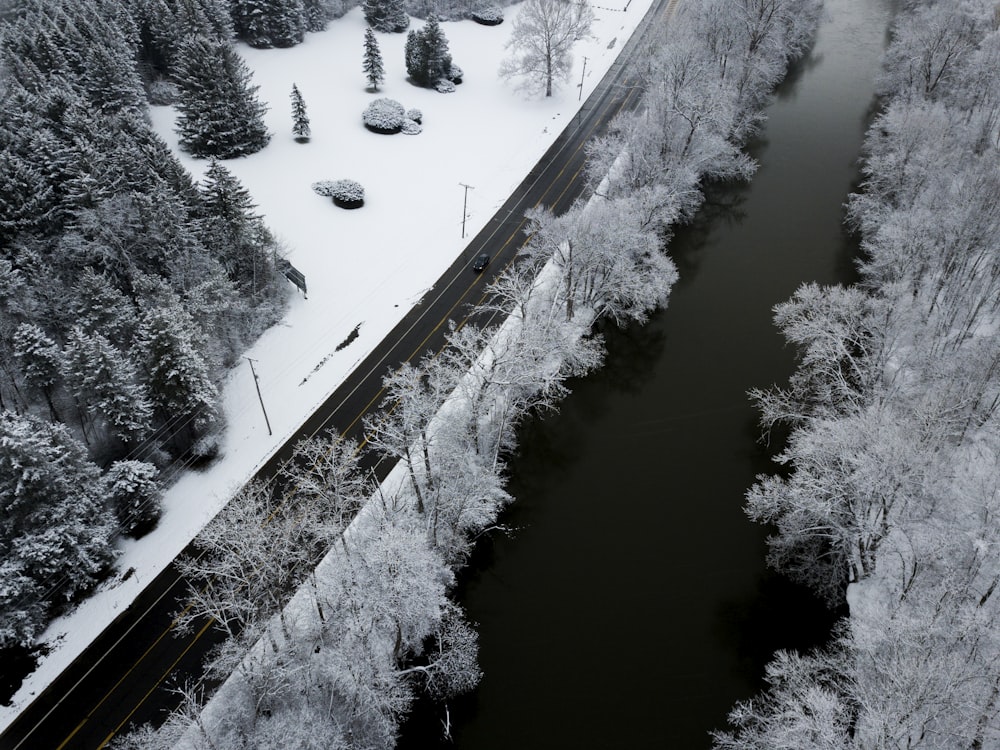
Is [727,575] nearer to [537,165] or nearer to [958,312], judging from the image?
[958,312]

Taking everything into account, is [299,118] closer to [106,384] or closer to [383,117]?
[383,117]

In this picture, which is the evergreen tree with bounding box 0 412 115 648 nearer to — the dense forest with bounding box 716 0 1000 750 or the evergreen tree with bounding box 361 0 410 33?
the dense forest with bounding box 716 0 1000 750

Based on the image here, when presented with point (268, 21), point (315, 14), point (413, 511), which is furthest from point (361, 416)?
point (315, 14)

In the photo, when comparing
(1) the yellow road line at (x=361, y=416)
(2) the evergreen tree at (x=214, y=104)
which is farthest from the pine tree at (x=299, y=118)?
(1) the yellow road line at (x=361, y=416)

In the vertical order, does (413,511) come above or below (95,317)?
below

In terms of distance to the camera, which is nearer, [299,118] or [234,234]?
[234,234]

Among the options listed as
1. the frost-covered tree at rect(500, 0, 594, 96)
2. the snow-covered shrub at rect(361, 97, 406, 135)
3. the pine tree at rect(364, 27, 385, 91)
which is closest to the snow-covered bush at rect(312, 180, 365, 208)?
the snow-covered shrub at rect(361, 97, 406, 135)
